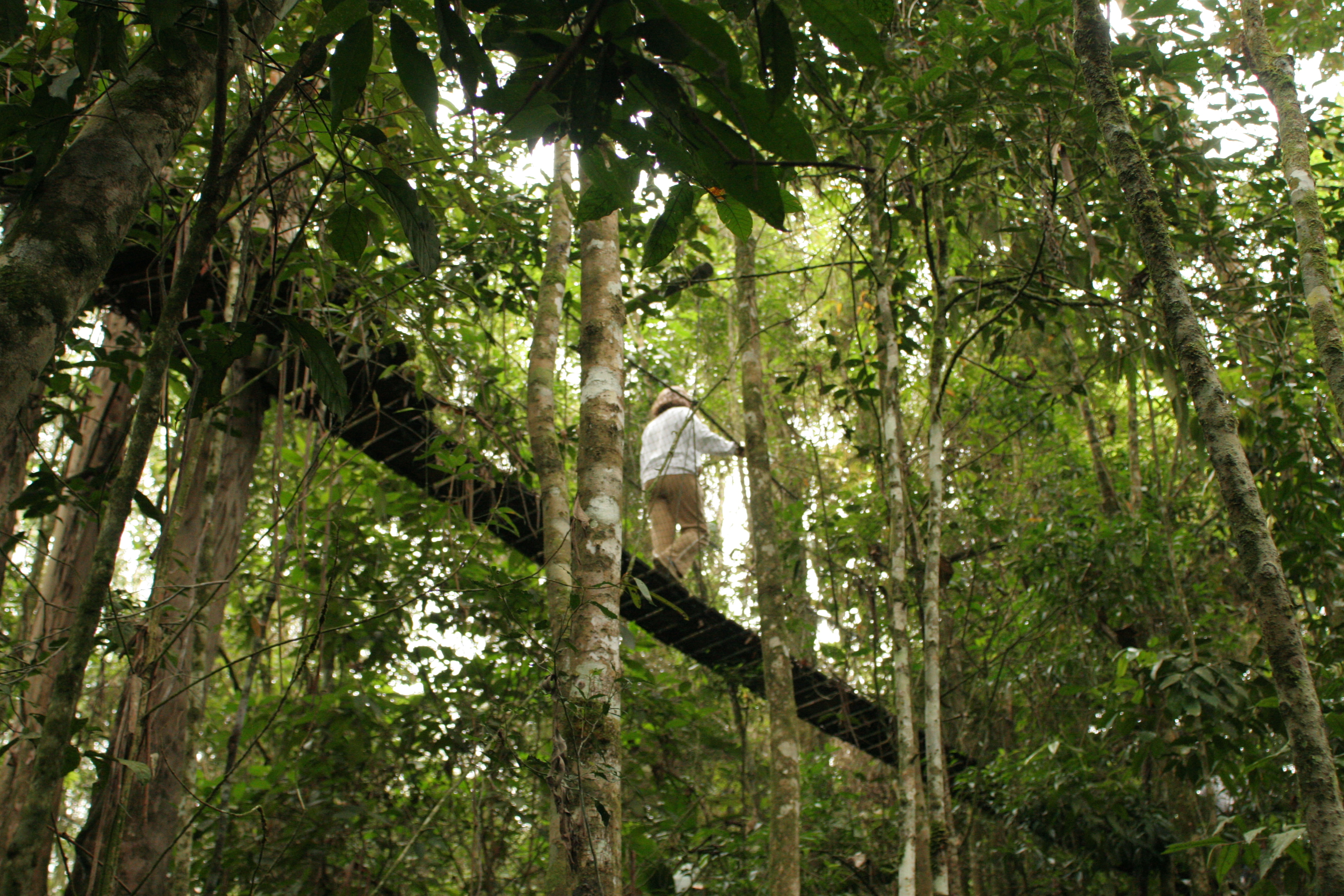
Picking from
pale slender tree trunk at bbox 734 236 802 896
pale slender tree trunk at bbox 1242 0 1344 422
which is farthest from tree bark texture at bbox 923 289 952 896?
pale slender tree trunk at bbox 1242 0 1344 422

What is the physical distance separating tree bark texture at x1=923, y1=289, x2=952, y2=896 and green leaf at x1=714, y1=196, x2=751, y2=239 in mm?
2001

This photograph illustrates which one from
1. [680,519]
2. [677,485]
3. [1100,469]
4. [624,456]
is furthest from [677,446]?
[1100,469]

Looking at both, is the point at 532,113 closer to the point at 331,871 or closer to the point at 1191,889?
the point at 331,871

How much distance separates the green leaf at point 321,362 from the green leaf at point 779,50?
602mm

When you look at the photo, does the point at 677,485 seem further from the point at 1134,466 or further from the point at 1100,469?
the point at 1134,466

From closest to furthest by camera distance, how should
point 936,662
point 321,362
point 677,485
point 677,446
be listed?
point 321,362 → point 936,662 → point 677,446 → point 677,485

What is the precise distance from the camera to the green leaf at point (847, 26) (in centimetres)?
68

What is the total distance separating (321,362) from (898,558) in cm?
229

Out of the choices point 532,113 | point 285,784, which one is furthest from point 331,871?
point 532,113

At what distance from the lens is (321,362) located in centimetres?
104

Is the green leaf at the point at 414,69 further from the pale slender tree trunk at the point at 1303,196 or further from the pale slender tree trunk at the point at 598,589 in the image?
the pale slender tree trunk at the point at 1303,196

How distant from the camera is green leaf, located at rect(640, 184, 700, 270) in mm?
897

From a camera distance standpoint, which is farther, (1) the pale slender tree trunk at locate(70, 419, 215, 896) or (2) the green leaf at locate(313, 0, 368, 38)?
(1) the pale slender tree trunk at locate(70, 419, 215, 896)

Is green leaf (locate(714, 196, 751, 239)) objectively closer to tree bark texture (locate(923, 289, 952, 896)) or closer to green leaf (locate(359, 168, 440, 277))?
green leaf (locate(359, 168, 440, 277))
